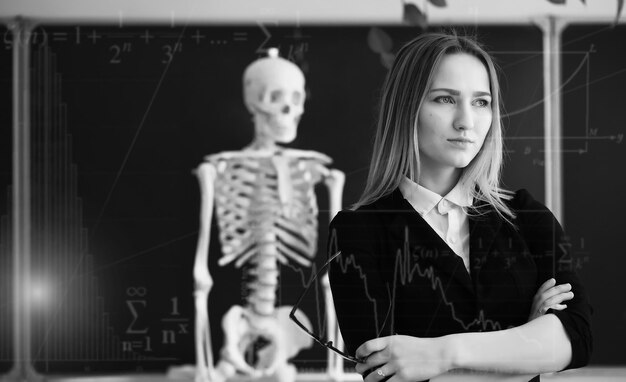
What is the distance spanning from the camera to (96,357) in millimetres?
1612

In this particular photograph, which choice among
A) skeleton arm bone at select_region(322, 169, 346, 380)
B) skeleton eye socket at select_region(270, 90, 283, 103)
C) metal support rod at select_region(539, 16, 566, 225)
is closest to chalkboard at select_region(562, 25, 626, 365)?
metal support rod at select_region(539, 16, 566, 225)

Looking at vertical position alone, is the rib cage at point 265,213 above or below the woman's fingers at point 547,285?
above

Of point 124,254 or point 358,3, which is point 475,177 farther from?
point 124,254

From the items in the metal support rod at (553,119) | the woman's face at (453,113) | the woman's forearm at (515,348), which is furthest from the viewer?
the metal support rod at (553,119)

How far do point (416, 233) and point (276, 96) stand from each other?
54 centimetres

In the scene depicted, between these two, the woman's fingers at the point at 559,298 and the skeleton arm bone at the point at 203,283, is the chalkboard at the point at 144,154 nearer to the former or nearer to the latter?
the skeleton arm bone at the point at 203,283

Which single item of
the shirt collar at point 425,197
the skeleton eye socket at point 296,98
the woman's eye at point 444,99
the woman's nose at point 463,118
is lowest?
the shirt collar at point 425,197

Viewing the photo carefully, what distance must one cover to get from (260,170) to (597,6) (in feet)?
2.50

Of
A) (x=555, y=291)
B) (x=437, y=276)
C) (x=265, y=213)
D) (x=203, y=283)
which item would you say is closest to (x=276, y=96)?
(x=265, y=213)

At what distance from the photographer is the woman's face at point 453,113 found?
4.00 ft

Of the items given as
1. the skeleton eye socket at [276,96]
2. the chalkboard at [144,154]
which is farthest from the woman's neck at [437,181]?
the skeleton eye socket at [276,96]

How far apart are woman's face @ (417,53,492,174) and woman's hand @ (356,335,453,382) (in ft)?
0.91

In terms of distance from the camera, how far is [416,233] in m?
1.22

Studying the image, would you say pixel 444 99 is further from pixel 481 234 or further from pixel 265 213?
pixel 265 213
